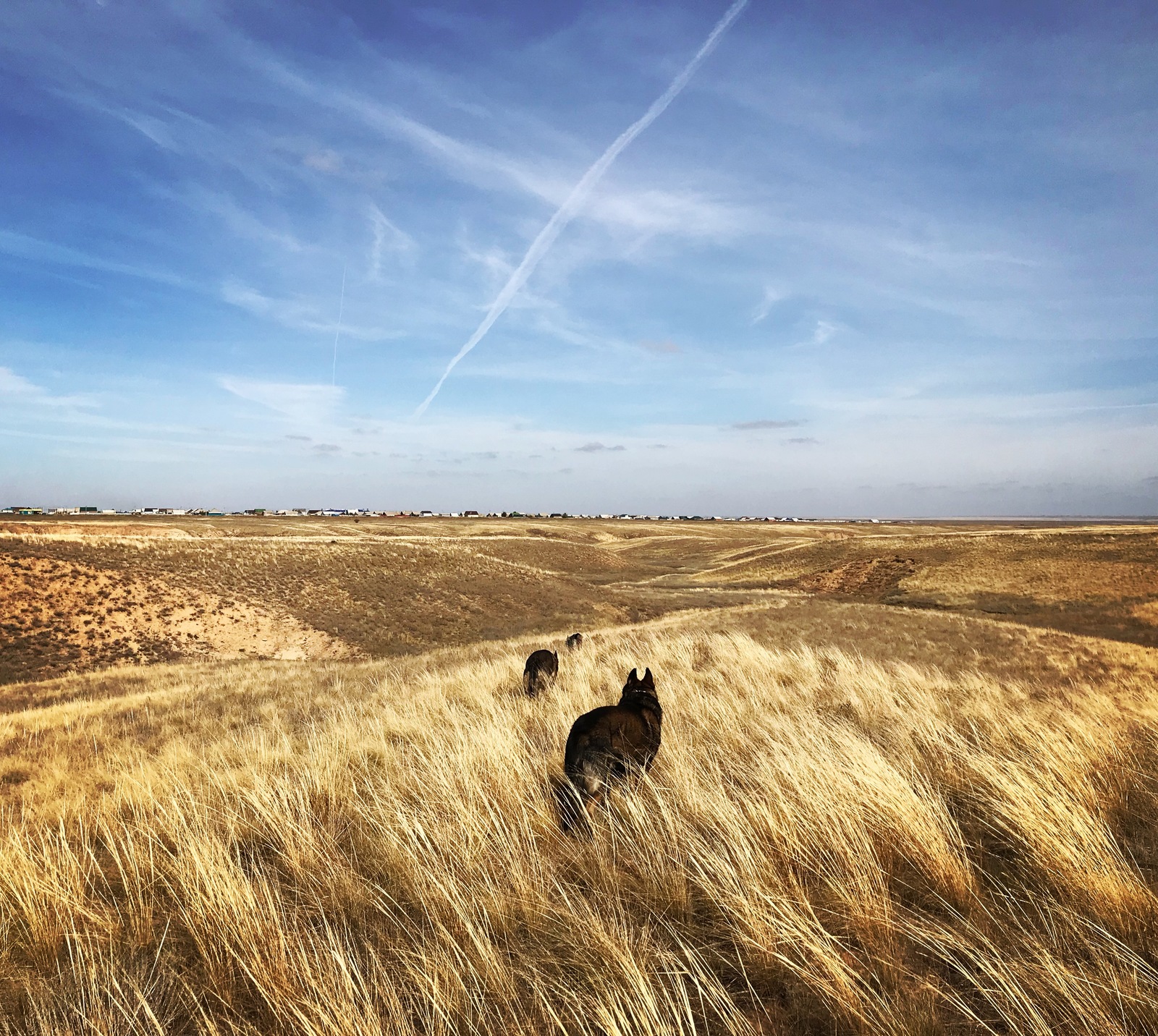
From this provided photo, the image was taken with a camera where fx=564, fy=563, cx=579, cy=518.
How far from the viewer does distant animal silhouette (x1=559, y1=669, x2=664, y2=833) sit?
A: 12.3 feet

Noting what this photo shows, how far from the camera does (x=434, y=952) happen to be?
2322mm

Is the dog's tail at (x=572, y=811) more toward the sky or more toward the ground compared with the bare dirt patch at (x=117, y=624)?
more toward the sky

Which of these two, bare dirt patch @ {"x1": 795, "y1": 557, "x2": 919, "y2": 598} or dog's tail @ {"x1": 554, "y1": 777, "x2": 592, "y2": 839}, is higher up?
dog's tail @ {"x1": 554, "y1": 777, "x2": 592, "y2": 839}

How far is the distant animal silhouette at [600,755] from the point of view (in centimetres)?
375

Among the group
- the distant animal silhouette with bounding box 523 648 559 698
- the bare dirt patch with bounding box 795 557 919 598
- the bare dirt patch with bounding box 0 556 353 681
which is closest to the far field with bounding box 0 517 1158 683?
the bare dirt patch with bounding box 0 556 353 681

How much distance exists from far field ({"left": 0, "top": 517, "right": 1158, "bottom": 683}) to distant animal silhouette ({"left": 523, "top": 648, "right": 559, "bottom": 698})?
32.3 ft

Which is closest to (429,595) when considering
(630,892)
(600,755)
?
(600,755)

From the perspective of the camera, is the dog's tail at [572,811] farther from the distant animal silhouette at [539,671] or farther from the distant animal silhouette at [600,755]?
the distant animal silhouette at [539,671]

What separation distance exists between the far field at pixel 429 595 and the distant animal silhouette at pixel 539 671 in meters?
9.85

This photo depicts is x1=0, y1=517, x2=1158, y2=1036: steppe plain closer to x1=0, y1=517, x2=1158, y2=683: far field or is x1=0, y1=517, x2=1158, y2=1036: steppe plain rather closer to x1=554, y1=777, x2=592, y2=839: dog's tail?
x1=554, y1=777, x2=592, y2=839: dog's tail

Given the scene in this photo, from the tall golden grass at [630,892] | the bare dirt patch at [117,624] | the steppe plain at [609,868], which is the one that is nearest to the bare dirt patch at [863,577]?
the bare dirt patch at [117,624]

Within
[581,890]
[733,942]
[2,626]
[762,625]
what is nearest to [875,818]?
[733,942]

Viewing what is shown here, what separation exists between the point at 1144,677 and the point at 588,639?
12490 mm

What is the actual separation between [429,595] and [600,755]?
115ft
